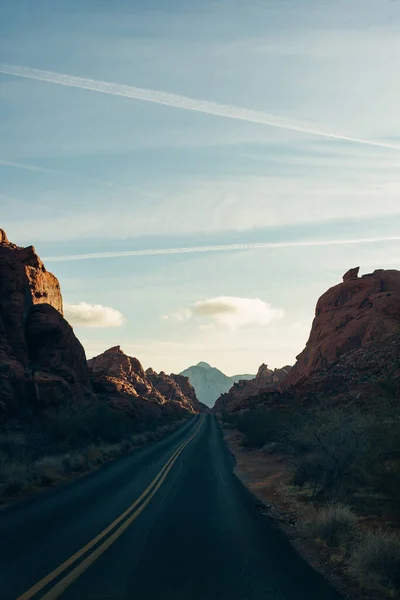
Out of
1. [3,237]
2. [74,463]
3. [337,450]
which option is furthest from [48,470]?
[3,237]

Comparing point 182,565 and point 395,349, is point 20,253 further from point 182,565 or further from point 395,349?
point 182,565

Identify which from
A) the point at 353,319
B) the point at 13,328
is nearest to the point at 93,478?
the point at 13,328

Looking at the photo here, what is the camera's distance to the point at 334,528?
10094mm

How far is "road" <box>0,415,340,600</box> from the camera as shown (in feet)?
21.9

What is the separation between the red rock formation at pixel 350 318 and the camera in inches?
2518

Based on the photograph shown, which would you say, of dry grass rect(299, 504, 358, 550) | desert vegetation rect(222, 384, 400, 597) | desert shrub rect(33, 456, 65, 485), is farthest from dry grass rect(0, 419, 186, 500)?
dry grass rect(299, 504, 358, 550)

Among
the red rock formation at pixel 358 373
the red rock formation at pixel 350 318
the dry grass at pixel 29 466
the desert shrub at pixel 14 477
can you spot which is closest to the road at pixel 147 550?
the desert shrub at pixel 14 477

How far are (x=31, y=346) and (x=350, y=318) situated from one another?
47.3 m

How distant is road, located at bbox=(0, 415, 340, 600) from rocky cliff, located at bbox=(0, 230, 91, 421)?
61.7 feet

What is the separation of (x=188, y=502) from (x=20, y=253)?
4947cm

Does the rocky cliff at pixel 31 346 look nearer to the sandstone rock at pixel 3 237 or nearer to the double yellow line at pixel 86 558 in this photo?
the sandstone rock at pixel 3 237

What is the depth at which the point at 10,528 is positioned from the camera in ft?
33.1

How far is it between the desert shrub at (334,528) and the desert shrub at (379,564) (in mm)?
1910

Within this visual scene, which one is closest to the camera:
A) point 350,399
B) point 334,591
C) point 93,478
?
point 334,591
